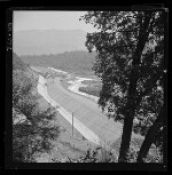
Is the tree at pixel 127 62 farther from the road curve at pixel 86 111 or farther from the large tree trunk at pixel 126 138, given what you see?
the road curve at pixel 86 111

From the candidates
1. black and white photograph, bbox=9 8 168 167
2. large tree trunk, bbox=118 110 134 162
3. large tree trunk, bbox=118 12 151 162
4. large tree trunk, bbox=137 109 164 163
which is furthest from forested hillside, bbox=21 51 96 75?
large tree trunk, bbox=137 109 164 163

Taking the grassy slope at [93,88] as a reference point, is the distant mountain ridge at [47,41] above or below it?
above

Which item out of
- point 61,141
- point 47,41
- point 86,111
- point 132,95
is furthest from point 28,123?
point 132,95

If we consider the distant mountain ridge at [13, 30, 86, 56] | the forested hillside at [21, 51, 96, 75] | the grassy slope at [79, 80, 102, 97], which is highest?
the distant mountain ridge at [13, 30, 86, 56]

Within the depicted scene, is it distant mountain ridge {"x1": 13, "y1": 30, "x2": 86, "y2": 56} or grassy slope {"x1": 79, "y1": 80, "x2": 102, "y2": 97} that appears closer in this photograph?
distant mountain ridge {"x1": 13, "y1": 30, "x2": 86, "y2": 56}

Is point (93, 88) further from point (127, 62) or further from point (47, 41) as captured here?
point (47, 41)

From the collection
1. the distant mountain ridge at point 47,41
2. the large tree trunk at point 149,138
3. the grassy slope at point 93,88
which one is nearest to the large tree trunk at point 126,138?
the large tree trunk at point 149,138

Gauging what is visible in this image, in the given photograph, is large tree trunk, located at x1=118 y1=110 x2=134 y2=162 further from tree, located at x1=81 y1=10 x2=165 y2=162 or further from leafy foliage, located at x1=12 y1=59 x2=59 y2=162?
leafy foliage, located at x1=12 y1=59 x2=59 y2=162

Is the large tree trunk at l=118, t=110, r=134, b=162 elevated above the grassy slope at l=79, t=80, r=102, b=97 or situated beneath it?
situated beneath
